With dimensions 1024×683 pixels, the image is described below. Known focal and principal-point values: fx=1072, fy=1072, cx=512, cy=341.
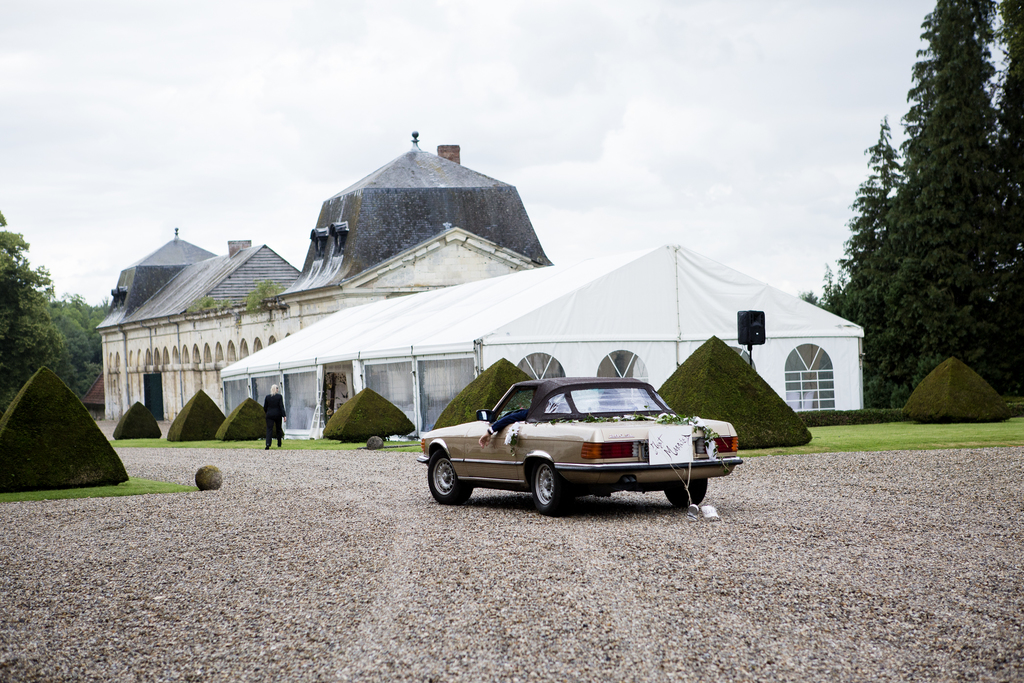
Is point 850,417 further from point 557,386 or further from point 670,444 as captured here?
point 670,444

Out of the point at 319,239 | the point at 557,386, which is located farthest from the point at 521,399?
the point at 319,239

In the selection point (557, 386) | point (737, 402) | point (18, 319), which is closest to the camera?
point (557, 386)

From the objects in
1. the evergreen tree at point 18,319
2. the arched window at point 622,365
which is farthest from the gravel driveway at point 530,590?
the evergreen tree at point 18,319

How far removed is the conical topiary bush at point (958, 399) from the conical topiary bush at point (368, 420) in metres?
11.8

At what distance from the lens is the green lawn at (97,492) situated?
13964 millimetres

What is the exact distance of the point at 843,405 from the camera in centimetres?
2695

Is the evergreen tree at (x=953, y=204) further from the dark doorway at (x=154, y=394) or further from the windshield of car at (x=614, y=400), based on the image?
the dark doorway at (x=154, y=394)

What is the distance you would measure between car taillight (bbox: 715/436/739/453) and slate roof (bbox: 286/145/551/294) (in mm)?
36679

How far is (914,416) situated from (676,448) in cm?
1535

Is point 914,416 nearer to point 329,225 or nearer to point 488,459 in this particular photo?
point 488,459

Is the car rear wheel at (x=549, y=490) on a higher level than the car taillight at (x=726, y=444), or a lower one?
lower

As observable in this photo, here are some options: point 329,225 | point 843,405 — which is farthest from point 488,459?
point 329,225

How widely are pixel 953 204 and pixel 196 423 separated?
28590 millimetres

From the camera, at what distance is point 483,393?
21.2 meters
